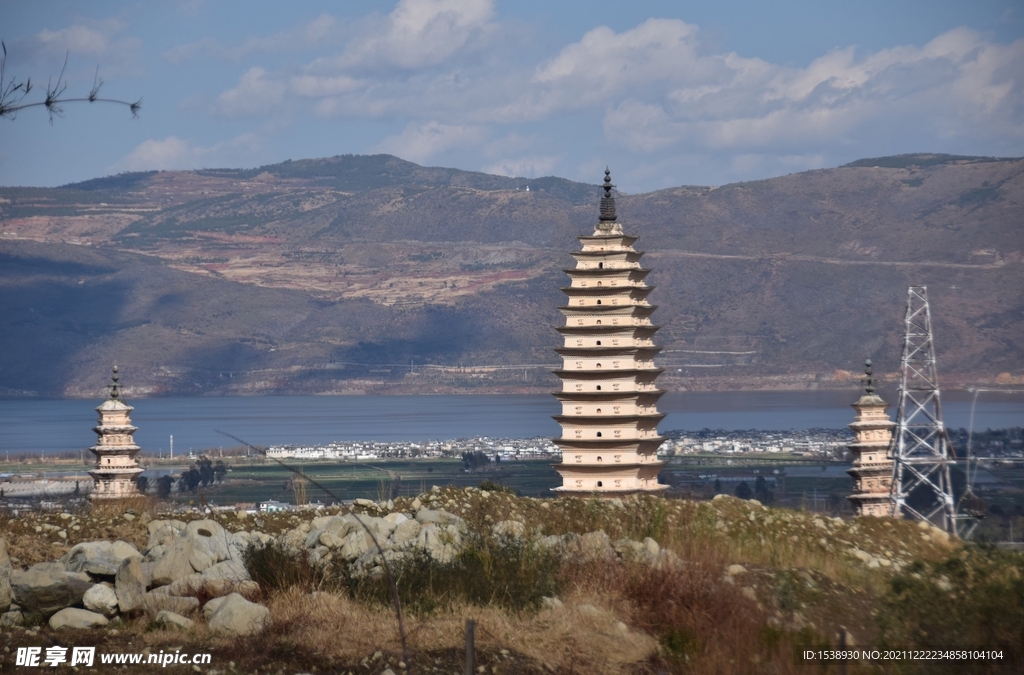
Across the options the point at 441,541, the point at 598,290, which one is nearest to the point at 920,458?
the point at 598,290

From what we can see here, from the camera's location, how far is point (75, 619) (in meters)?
12.5

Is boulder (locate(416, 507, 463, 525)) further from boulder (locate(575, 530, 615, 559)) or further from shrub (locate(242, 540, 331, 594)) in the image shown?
shrub (locate(242, 540, 331, 594))

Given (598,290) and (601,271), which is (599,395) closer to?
(598,290)

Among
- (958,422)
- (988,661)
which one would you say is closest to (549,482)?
(958,422)

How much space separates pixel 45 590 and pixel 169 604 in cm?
97

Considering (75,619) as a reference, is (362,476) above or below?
below

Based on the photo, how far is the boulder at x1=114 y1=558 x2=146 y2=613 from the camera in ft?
42.1

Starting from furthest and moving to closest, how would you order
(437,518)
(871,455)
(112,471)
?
(871,455) → (112,471) → (437,518)

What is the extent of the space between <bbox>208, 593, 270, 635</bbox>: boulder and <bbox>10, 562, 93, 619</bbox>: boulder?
1210 mm

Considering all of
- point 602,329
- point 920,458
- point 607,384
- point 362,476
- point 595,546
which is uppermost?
point 602,329

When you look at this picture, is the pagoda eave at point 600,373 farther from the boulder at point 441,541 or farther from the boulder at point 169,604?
the boulder at point 169,604

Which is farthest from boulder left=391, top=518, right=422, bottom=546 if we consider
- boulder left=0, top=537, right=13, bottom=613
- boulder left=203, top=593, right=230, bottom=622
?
boulder left=0, top=537, right=13, bottom=613

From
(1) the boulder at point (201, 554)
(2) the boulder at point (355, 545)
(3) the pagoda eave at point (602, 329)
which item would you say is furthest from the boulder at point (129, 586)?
(3) the pagoda eave at point (602, 329)

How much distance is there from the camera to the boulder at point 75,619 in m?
12.4
